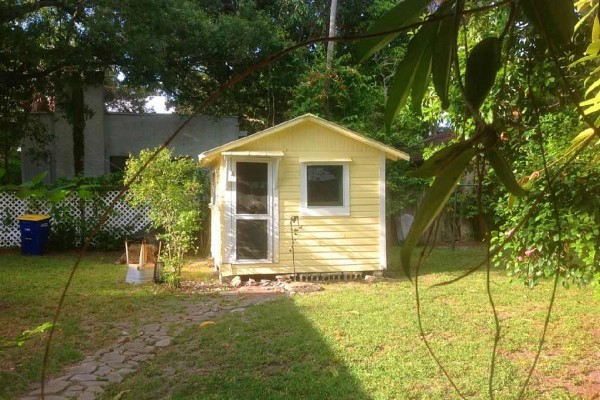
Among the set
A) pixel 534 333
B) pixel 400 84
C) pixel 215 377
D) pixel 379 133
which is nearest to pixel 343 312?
pixel 534 333

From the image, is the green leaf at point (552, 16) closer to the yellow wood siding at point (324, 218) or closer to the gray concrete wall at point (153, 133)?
the yellow wood siding at point (324, 218)

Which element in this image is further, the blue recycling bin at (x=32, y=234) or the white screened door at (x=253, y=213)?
the blue recycling bin at (x=32, y=234)

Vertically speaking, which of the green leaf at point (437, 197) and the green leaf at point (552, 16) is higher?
the green leaf at point (552, 16)

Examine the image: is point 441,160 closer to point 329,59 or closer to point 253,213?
point 253,213

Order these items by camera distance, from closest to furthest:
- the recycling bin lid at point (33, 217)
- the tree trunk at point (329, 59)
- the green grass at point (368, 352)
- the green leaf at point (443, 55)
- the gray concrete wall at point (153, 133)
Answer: the green leaf at point (443, 55) < the green grass at point (368, 352) < the recycling bin lid at point (33, 217) < the tree trunk at point (329, 59) < the gray concrete wall at point (153, 133)

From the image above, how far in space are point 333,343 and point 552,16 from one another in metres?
5.36

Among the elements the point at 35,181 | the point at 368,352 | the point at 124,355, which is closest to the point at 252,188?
the point at 124,355

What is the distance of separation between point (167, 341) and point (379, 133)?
377 inches

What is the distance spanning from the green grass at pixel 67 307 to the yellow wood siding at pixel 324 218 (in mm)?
1696

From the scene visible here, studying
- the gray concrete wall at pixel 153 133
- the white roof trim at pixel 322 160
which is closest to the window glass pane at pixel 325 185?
the white roof trim at pixel 322 160

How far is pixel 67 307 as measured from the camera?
7.91 meters

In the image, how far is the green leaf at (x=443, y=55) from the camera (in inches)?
37.0

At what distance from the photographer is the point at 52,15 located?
46.7ft

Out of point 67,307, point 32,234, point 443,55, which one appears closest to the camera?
point 443,55
